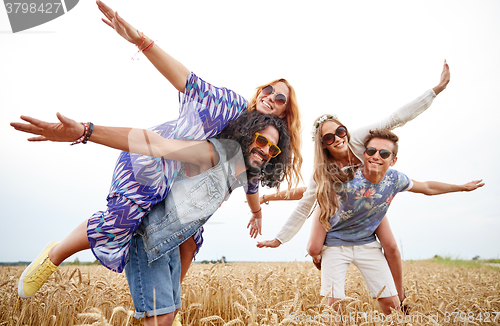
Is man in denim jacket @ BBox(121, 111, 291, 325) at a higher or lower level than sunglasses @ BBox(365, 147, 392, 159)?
lower

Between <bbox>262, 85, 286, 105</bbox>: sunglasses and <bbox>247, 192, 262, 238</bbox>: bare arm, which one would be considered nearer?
<bbox>262, 85, 286, 105</bbox>: sunglasses

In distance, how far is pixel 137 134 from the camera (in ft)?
6.19

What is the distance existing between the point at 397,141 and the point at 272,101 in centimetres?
151

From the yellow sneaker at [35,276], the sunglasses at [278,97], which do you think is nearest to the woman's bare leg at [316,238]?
the sunglasses at [278,97]

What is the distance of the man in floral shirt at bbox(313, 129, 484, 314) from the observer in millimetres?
3326

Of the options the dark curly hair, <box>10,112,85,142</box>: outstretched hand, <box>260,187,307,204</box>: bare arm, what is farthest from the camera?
<box>260,187,307,204</box>: bare arm

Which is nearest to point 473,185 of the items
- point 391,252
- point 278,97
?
point 391,252

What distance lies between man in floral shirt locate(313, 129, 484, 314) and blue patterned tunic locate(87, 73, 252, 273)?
71.6 inches

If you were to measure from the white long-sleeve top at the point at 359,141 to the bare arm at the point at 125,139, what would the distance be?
5.34ft

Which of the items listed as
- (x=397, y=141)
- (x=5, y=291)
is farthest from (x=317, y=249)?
(x=5, y=291)

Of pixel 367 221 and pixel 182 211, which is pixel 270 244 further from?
pixel 182 211

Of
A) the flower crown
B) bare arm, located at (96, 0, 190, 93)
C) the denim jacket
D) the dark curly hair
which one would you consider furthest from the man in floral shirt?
bare arm, located at (96, 0, 190, 93)

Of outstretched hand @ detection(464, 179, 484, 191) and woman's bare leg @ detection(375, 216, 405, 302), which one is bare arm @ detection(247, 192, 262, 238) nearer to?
woman's bare leg @ detection(375, 216, 405, 302)

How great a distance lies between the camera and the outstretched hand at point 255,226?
373 centimetres
